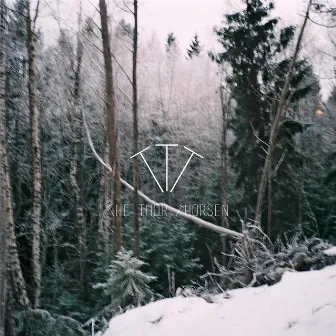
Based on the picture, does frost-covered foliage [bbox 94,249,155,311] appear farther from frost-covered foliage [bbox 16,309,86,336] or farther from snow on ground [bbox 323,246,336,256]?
snow on ground [bbox 323,246,336,256]

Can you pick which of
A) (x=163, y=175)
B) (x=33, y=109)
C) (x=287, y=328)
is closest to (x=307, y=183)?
(x=163, y=175)

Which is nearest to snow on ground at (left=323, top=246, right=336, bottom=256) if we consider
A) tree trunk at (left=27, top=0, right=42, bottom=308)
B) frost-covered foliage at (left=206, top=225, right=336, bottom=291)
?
frost-covered foliage at (left=206, top=225, right=336, bottom=291)

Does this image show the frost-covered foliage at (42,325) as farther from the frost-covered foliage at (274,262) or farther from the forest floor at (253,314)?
the forest floor at (253,314)

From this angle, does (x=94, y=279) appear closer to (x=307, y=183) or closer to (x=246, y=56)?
(x=246, y=56)

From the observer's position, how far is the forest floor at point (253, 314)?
8.23 feet

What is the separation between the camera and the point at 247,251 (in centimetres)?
505

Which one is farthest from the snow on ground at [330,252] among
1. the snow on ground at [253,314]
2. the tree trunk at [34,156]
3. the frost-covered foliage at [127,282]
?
the tree trunk at [34,156]

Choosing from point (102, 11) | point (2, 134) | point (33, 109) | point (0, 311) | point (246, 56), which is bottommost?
point (0, 311)

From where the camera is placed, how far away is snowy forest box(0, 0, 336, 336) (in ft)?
21.9

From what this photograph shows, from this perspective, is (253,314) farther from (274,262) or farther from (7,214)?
→ (7,214)

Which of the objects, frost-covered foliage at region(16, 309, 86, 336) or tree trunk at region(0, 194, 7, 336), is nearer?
tree trunk at region(0, 194, 7, 336)

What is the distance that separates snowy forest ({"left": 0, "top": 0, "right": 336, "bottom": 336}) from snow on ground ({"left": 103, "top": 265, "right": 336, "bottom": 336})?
0.50 meters

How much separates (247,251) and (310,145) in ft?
65.9

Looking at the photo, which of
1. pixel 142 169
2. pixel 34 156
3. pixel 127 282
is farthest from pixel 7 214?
pixel 142 169
